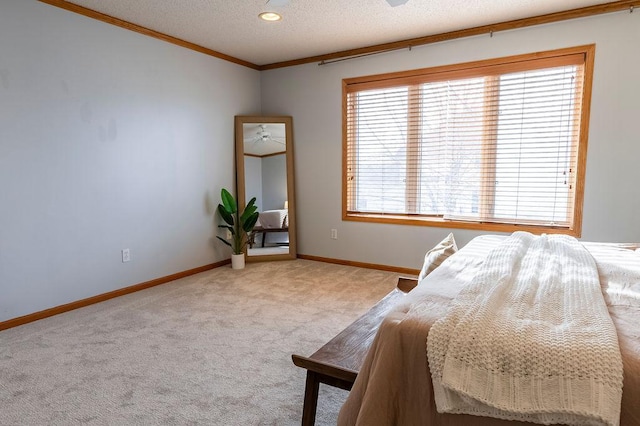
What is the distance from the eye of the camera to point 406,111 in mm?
4055

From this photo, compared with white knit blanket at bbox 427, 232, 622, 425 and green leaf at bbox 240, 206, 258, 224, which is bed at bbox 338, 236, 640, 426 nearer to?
white knit blanket at bbox 427, 232, 622, 425

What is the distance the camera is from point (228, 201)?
14.1ft

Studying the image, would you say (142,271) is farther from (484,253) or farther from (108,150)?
(484,253)

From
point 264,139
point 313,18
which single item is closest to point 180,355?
point 313,18

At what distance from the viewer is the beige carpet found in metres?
1.83

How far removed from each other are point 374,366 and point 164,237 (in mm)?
3164

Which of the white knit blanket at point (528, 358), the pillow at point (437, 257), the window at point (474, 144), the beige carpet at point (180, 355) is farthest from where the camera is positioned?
the window at point (474, 144)

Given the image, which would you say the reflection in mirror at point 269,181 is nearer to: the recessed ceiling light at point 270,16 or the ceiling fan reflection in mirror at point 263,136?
the ceiling fan reflection in mirror at point 263,136

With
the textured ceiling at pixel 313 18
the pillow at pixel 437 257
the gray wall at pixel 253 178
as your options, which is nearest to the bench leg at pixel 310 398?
the pillow at pixel 437 257

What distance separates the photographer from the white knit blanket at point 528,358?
0.94 m

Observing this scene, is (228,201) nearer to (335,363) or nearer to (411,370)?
(335,363)

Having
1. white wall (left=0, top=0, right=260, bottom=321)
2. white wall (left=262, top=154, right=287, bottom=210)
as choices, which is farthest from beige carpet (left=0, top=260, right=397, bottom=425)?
white wall (left=262, top=154, right=287, bottom=210)

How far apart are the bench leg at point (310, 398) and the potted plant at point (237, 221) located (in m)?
2.88

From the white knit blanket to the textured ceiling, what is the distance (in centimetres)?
231
